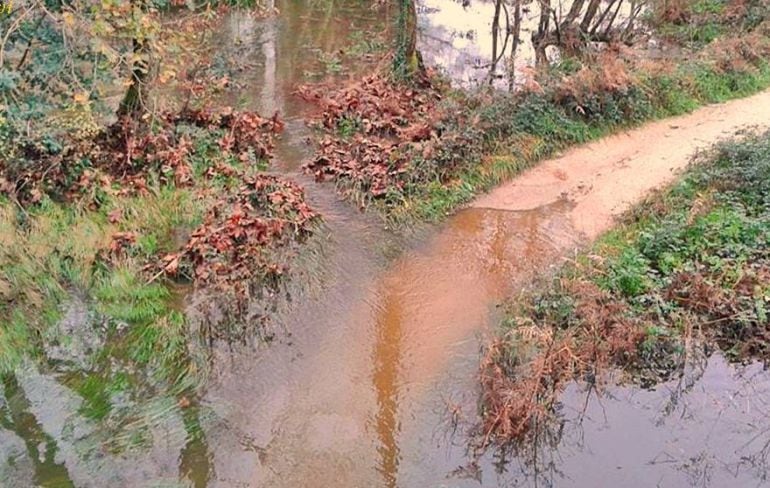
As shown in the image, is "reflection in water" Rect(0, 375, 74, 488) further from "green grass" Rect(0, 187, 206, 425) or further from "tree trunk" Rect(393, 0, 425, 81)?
"tree trunk" Rect(393, 0, 425, 81)

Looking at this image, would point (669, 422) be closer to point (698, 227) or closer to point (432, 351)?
point (432, 351)

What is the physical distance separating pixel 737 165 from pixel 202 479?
9431 mm

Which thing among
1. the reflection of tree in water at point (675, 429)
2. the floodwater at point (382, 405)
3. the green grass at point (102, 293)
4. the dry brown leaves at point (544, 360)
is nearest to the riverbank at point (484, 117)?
the floodwater at point (382, 405)

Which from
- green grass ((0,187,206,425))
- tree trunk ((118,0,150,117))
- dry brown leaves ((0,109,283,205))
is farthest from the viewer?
dry brown leaves ((0,109,283,205))

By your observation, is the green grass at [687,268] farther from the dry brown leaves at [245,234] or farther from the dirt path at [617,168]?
the dry brown leaves at [245,234]

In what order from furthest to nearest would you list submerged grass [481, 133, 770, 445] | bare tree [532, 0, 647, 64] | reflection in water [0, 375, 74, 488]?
bare tree [532, 0, 647, 64]
submerged grass [481, 133, 770, 445]
reflection in water [0, 375, 74, 488]

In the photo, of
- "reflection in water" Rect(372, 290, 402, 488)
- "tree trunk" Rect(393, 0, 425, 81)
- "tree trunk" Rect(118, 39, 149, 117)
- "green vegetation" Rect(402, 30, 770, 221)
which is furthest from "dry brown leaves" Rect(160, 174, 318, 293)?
"tree trunk" Rect(393, 0, 425, 81)

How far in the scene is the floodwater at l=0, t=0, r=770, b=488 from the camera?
752 cm

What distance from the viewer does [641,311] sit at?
30.7 feet

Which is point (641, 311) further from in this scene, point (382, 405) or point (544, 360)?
point (382, 405)

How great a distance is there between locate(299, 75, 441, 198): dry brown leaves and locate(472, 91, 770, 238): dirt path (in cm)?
161

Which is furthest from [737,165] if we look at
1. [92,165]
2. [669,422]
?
[92,165]

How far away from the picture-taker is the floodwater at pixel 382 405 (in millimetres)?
7516

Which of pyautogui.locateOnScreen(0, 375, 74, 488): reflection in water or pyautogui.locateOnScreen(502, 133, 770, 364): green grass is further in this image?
pyautogui.locateOnScreen(502, 133, 770, 364): green grass
